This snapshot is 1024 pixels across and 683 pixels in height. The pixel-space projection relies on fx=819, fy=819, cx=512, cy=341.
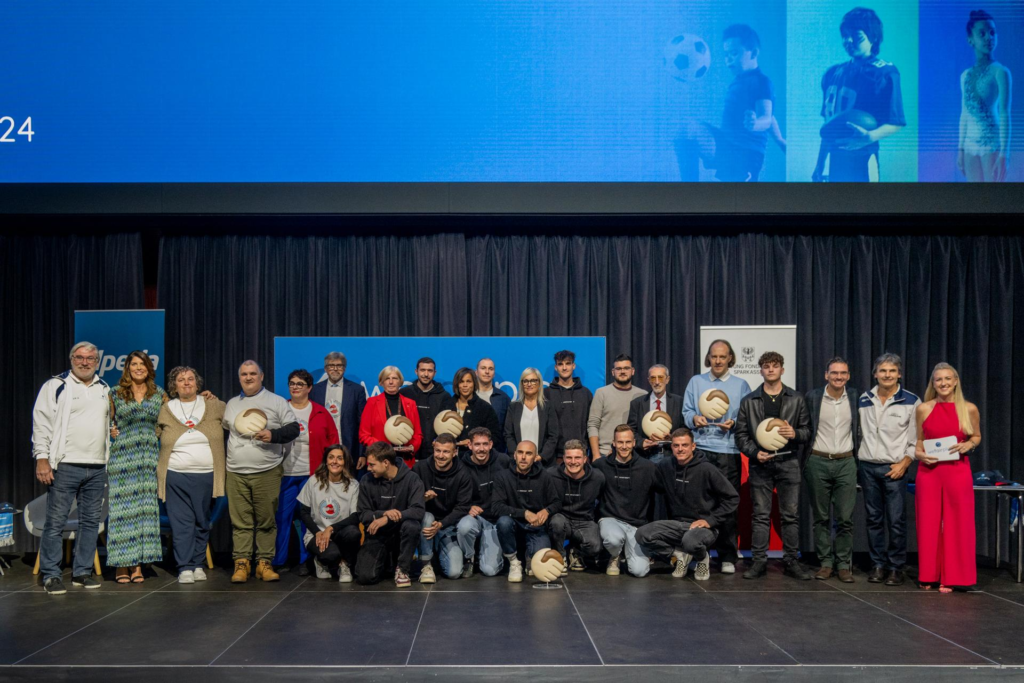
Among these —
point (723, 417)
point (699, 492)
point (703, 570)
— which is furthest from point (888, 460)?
point (703, 570)

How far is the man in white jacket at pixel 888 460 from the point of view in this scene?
5496 mm

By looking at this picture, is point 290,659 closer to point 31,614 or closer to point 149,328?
point 31,614

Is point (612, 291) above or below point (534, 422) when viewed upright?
above

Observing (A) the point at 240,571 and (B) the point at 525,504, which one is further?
(B) the point at 525,504

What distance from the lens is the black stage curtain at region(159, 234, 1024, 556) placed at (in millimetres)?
6859

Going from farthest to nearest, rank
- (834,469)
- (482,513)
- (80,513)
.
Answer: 1. (482,513)
2. (834,469)
3. (80,513)

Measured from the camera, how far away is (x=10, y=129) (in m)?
6.30

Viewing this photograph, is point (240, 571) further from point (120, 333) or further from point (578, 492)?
point (120, 333)

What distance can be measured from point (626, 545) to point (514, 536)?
778 millimetres

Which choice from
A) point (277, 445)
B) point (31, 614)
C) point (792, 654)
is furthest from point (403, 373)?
point (792, 654)

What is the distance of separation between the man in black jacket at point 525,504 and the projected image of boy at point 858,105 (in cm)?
316

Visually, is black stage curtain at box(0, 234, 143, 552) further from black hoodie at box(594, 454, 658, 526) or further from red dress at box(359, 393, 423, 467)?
black hoodie at box(594, 454, 658, 526)

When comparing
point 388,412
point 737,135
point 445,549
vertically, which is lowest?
point 445,549

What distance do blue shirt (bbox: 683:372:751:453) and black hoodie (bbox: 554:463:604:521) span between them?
32.6 inches
